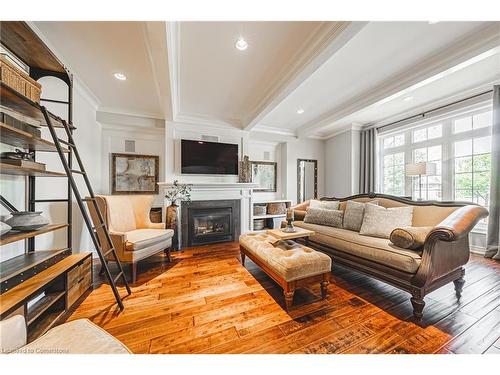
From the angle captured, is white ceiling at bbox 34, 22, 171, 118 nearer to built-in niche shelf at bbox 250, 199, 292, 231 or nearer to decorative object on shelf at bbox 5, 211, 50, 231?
decorative object on shelf at bbox 5, 211, 50, 231

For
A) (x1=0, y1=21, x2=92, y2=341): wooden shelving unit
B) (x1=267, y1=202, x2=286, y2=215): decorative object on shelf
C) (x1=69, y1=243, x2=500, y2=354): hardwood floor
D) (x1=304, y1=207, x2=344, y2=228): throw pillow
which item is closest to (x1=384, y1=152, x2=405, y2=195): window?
(x1=69, y1=243, x2=500, y2=354): hardwood floor

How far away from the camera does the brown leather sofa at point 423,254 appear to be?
4.95 ft

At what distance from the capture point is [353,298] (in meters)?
1.79

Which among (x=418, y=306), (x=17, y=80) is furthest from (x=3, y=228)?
(x=418, y=306)

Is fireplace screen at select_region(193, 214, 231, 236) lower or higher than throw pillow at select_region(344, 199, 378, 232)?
lower

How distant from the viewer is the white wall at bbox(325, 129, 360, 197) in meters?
4.62

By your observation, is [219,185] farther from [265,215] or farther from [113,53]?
[113,53]

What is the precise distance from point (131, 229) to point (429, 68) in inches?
173

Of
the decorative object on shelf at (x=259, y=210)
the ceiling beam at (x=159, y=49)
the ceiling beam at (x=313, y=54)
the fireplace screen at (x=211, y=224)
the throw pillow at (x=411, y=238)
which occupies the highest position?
the ceiling beam at (x=313, y=54)

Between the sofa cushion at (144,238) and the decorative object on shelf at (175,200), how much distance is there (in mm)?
489

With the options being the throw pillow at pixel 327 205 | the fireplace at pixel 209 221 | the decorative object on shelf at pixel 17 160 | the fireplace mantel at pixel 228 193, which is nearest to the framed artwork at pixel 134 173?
the fireplace mantel at pixel 228 193

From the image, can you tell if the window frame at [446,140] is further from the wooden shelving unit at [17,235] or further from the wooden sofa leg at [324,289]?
the wooden shelving unit at [17,235]
